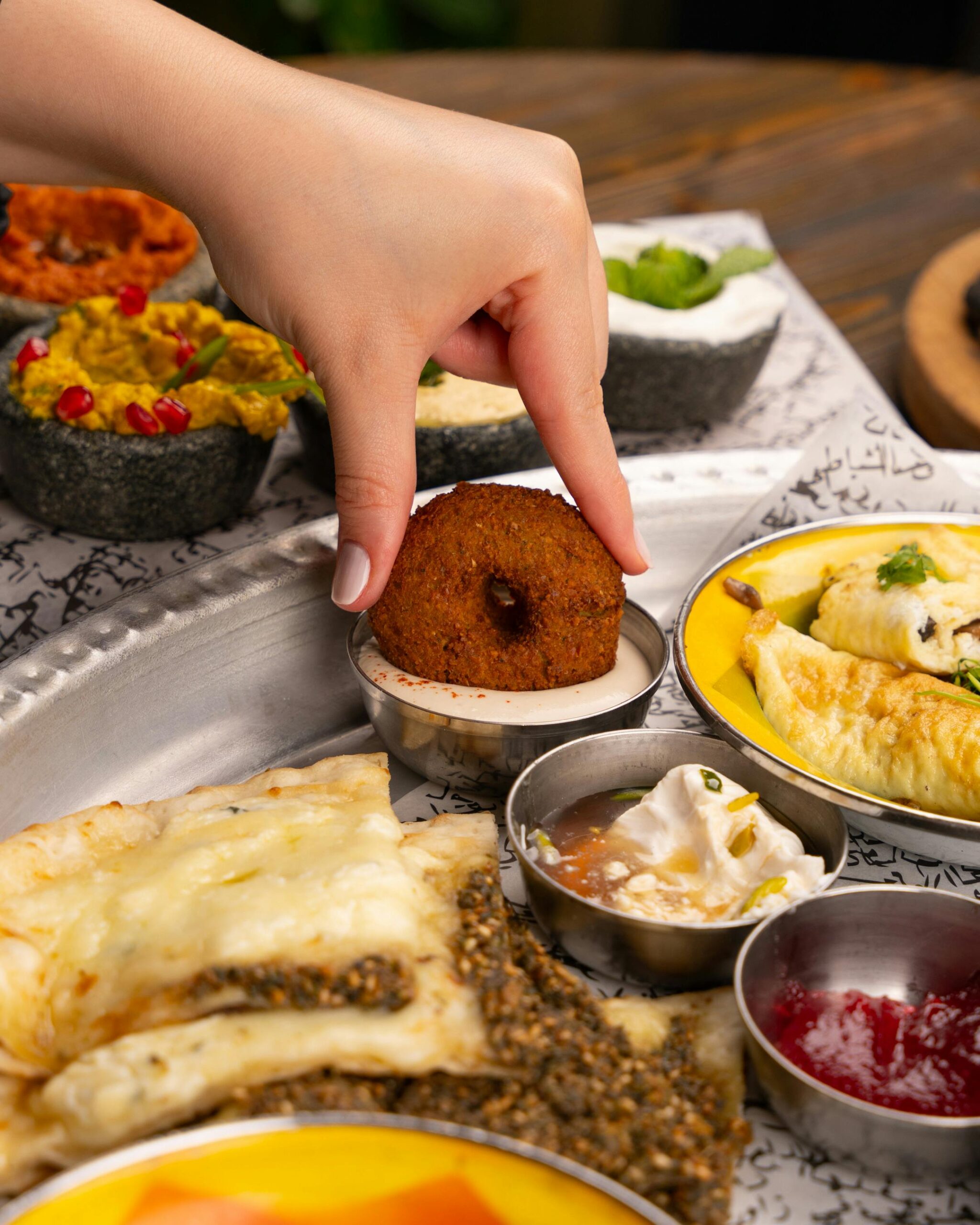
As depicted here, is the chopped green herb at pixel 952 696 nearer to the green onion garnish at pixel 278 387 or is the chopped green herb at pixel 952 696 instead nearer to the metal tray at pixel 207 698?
the metal tray at pixel 207 698

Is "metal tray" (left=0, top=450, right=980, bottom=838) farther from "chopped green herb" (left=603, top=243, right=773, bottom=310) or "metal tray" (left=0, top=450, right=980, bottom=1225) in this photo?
"chopped green herb" (left=603, top=243, right=773, bottom=310)

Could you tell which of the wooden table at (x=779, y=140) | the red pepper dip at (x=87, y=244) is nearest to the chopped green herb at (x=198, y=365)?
the red pepper dip at (x=87, y=244)

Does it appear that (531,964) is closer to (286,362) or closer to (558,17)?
(286,362)

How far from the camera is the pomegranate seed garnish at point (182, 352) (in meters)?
3.00

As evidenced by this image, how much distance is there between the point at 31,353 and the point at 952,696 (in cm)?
232

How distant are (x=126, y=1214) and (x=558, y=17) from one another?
777 centimetres

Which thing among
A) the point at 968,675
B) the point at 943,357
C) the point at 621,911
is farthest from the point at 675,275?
the point at 621,911

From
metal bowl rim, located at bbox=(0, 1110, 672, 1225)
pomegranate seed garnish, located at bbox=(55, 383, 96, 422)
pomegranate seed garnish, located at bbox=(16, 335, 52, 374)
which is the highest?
pomegranate seed garnish, located at bbox=(16, 335, 52, 374)

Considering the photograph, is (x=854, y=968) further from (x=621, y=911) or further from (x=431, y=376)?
(x=431, y=376)

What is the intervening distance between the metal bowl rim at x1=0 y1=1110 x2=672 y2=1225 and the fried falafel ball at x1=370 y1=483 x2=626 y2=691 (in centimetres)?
100

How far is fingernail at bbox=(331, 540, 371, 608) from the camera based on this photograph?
2.10 m

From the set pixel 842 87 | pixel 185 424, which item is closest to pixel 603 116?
pixel 842 87

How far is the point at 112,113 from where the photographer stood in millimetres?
1907

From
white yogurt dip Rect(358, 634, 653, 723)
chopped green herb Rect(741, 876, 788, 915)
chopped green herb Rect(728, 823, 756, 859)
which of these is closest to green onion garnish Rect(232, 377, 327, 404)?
white yogurt dip Rect(358, 634, 653, 723)
